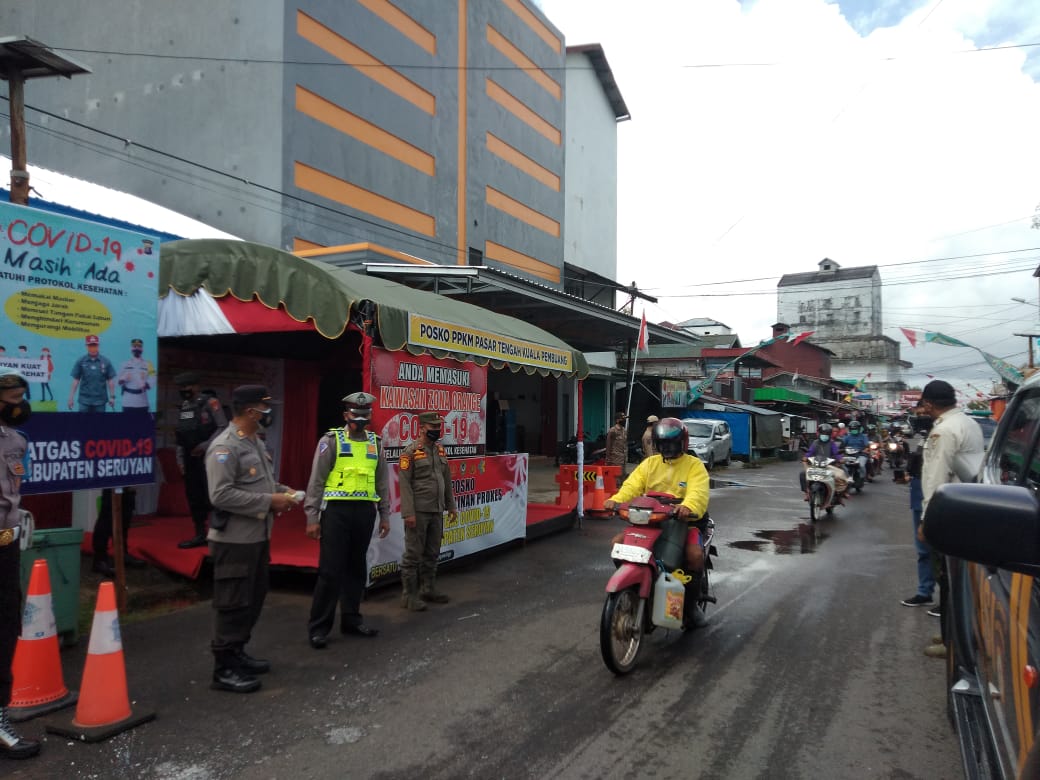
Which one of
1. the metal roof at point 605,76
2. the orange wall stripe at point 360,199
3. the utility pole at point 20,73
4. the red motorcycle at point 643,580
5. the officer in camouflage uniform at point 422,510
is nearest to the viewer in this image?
the red motorcycle at point 643,580

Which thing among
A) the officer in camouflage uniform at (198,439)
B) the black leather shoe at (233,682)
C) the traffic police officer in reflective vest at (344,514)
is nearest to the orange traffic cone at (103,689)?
the black leather shoe at (233,682)

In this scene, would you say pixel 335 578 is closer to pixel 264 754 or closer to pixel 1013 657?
pixel 264 754

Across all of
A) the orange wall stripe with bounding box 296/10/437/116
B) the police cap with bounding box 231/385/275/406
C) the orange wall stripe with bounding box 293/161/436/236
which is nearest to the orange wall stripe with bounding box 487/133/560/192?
the orange wall stripe with bounding box 296/10/437/116

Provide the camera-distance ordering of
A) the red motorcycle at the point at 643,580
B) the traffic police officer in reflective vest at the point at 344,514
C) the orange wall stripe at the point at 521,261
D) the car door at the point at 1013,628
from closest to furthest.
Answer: the car door at the point at 1013,628 < the red motorcycle at the point at 643,580 < the traffic police officer in reflective vest at the point at 344,514 < the orange wall stripe at the point at 521,261

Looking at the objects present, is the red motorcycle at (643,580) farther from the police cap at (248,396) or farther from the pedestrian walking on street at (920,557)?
the pedestrian walking on street at (920,557)

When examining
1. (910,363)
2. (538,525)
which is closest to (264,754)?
(538,525)

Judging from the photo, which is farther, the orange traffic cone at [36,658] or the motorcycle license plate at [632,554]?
the motorcycle license plate at [632,554]

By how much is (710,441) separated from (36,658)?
71.6 ft

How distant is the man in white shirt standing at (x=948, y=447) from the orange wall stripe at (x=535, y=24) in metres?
22.2

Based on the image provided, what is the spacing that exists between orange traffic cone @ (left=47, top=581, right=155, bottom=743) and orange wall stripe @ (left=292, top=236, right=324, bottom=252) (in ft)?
41.3

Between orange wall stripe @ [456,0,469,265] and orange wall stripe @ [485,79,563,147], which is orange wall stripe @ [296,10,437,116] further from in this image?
orange wall stripe @ [485,79,563,147]

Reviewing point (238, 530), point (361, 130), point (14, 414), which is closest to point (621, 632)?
point (238, 530)

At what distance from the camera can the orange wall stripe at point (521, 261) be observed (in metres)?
22.8

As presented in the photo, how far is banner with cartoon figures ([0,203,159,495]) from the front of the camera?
5.18 m
